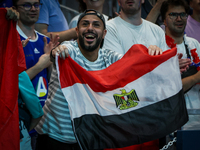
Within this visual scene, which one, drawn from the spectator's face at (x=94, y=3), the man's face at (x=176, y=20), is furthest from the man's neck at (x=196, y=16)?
the spectator's face at (x=94, y=3)

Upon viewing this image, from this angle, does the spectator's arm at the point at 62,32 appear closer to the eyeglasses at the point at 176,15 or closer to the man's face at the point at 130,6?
the man's face at the point at 130,6

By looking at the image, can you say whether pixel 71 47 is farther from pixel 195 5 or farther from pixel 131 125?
pixel 195 5

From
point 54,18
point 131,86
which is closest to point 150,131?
point 131,86

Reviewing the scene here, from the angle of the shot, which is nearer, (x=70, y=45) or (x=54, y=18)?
(x=70, y=45)

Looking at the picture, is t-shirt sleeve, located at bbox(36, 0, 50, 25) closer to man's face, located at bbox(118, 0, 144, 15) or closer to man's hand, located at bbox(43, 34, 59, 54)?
man's hand, located at bbox(43, 34, 59, 54)

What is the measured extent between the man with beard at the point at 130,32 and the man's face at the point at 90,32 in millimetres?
263

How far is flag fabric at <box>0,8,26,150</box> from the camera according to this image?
222 centimetres

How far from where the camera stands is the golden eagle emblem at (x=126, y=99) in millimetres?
2342

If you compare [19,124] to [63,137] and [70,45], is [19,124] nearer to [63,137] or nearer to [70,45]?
[63,137]

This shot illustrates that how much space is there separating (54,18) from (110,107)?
1712mm

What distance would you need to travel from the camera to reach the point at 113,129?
7.38ft

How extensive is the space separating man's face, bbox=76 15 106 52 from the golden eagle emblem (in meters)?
0.52

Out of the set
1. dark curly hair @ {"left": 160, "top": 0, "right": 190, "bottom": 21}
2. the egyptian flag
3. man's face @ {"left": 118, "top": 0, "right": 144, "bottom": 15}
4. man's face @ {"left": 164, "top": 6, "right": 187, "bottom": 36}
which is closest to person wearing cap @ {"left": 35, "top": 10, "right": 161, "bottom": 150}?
the egyptian flag

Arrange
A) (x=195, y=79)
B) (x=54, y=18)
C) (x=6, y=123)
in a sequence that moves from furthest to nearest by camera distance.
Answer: (x=54, y=18) → (x=195, y=79) → (x=6, y=123)
